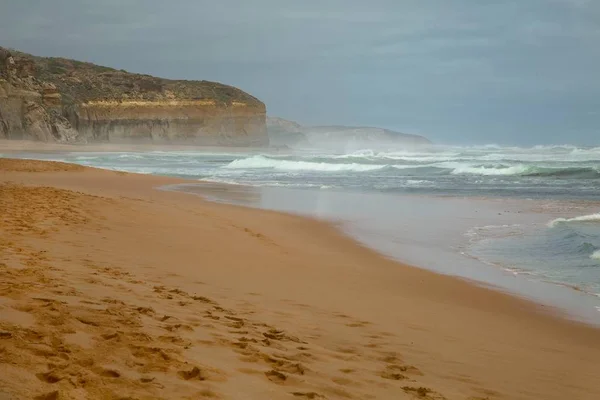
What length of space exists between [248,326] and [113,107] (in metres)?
72.8

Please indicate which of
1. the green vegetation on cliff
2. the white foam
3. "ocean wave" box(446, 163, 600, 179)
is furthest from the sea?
the green vegetation on cliff

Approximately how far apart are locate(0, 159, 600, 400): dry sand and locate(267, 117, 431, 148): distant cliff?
12496cm

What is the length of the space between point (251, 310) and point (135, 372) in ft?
6.91

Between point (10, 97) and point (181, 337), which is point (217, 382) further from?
point (10, 97)

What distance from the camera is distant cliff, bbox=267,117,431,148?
5417 inches

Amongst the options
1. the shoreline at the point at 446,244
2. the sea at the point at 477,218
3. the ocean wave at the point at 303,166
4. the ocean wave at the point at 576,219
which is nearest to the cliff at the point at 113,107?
the ocean wave at the point at 303,166

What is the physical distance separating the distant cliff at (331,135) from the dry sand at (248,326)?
125 meters

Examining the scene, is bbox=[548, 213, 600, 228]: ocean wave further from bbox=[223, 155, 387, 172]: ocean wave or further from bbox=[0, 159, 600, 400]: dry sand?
bbox=[223, 155, 387, 172]: ocean wave

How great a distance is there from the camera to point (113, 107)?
240ft

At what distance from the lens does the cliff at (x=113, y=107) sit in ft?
191

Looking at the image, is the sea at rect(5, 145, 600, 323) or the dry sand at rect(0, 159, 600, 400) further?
the sea at rect(5, 145, 600, 323)

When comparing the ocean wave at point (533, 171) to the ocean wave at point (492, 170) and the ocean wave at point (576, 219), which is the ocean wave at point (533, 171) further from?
the ocean wave at point (576, 219)

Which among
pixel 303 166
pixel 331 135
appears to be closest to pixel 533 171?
pixel 303 166

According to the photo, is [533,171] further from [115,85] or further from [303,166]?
[115,85]
